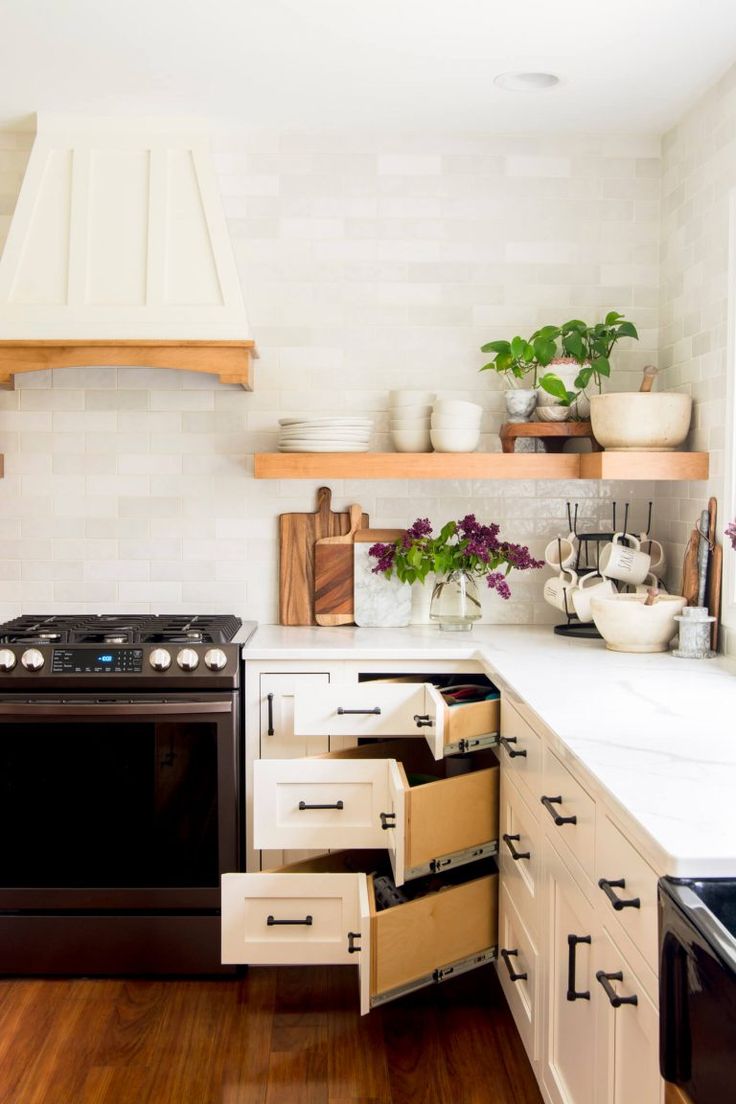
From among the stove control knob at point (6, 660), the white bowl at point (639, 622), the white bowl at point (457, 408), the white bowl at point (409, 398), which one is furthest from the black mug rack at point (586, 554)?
the stove control knob at point (6, 660)

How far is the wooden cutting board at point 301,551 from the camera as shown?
3686 mm

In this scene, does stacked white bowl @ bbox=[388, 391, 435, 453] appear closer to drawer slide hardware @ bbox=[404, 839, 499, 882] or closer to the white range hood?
the white range hood

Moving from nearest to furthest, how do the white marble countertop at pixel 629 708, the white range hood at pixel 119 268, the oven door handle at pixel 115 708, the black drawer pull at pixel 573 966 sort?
the white marble countertop at pixel 629 708 → the black drawer pull at pixel 573 966 → the oven door handle at pixel 115 708 → the white range hood at pixel 119 268

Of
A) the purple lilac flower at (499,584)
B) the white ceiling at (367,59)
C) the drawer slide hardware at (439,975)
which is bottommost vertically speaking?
the drawer slide hardware at (439,975)

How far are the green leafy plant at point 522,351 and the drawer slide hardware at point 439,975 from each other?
1.74 metres

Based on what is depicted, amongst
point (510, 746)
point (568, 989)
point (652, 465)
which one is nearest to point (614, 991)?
point (568, 989)

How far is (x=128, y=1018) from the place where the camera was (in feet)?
9.37

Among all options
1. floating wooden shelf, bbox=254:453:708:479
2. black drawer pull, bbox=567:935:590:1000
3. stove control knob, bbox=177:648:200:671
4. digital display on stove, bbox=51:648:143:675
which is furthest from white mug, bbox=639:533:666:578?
black drawer pull, bbox=567:935:590:1000

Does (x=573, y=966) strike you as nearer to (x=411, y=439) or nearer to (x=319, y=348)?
(x=411, y=439)

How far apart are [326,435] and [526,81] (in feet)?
3.85

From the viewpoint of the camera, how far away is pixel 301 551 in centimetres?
370

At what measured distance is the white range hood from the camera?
3344 millimetres

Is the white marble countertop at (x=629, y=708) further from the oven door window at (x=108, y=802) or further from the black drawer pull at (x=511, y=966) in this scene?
the black drawer pull at (x=511, y=966)

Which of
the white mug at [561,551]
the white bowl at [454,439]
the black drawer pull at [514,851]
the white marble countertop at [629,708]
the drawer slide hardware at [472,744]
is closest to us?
the white marble countertop at [629,708]
